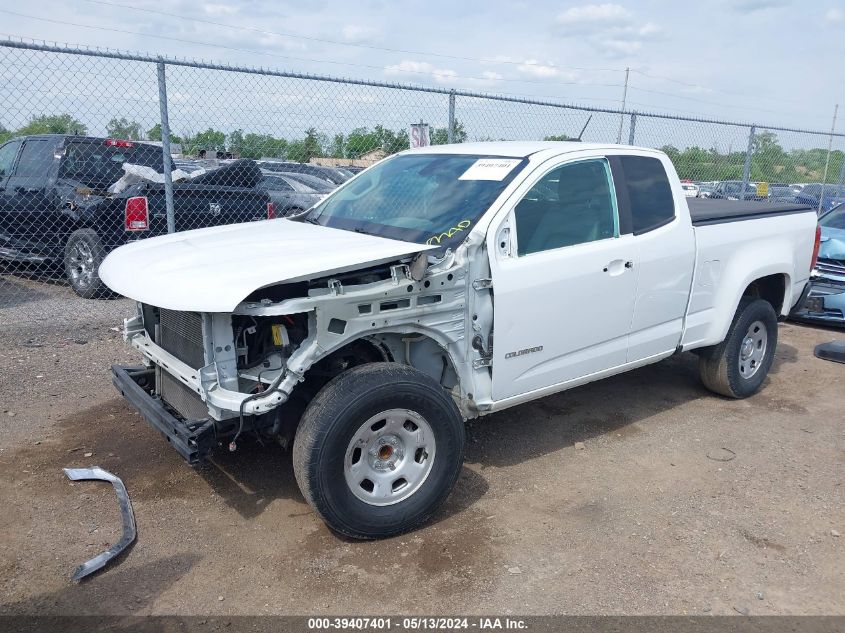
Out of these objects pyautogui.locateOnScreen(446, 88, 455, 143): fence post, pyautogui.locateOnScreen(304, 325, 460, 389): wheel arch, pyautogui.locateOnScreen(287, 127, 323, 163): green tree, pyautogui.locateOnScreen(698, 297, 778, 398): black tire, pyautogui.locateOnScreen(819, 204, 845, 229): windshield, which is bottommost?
pyautogui.locateOnScreen(698, 297, 778, 398): black tire

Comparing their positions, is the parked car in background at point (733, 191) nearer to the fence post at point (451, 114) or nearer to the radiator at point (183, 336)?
the fence post at point (451, 114)

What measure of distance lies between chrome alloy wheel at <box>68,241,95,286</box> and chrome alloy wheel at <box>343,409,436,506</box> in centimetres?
561

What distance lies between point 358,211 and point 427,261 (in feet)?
3.74

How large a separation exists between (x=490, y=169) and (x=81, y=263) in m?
5.72

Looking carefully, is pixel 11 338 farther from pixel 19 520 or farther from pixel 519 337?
pixel 519 337

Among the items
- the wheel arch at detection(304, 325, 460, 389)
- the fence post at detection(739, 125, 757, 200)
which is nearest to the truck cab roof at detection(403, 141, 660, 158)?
the wheel arch at detection(304, 325, 460, 389)

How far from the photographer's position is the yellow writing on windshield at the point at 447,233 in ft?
12.3

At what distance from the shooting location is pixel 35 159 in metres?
8.70

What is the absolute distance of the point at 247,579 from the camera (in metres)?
3.18

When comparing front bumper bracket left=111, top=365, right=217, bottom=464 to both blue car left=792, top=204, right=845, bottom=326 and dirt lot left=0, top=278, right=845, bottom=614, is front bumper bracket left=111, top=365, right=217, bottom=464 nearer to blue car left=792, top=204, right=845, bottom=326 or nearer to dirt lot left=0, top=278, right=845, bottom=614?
dirt lot left=0, top=278, right=845, bottom=614

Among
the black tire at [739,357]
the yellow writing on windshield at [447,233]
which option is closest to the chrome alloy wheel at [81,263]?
the yellow writing on windshield at [447,233]

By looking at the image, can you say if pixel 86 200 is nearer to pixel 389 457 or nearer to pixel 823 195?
pixel 389 457

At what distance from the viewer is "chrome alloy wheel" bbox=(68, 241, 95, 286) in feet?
25.5

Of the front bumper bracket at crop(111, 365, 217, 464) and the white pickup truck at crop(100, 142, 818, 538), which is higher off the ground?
the white pickup truck at crop(100, 142, 818, 538)
